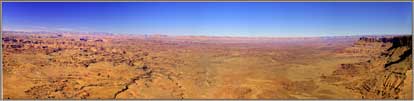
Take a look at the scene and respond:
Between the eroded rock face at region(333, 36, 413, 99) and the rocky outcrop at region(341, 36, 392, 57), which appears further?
the rocky outcrop at region(341, 36, 392, 57)

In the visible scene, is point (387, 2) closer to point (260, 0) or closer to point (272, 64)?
point (260, 0)

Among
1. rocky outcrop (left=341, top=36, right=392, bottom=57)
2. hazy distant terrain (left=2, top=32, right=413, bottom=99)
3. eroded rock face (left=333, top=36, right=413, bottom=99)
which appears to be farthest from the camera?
rocky outcrop (left=341, top=36, right=392, bottom=57)

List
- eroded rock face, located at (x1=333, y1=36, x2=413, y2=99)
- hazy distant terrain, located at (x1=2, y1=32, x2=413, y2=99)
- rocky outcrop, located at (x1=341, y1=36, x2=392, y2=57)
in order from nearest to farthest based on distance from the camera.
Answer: eroded rock face, located at (x1=333, y1=36, x2=413, y2=99) < hazy distant terrain, located at (x1=2, y1=32, x2=413, y2=99) < rocky outcrop, located at (x1=341, y1=36, x2=392, y2=57)

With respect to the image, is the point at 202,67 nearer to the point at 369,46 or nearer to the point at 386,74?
the point at 369,46

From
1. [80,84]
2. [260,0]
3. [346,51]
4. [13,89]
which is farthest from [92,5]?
[346,51]

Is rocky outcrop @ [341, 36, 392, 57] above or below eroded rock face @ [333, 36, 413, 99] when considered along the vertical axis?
above

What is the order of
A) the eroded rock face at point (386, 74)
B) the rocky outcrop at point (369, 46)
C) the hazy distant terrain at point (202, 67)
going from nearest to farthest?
the eroded rock face at point (386, 74), the hazy distant terrain at point (202, 67), the rocky outcrop at point (369, 46)
